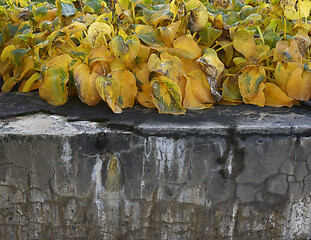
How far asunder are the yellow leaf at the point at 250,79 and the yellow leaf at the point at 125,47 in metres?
0.41

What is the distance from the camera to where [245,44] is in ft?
4.75

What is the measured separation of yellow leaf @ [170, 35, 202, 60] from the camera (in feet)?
4.61

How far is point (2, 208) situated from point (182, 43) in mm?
872

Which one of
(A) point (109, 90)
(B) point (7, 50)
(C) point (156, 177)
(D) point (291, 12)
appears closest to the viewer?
(C) point (156, 177)

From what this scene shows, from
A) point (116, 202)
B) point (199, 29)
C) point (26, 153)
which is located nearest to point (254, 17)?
point (199, 29)

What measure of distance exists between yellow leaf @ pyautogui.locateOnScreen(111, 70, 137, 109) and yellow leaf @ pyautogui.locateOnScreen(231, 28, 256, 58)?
0.43m

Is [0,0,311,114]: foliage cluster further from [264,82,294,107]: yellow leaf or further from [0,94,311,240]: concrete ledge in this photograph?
[0,94,311,240]: concrete ledge

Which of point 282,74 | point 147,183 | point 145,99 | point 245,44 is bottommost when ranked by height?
point 147,183

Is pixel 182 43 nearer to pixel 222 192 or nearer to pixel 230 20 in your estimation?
pixel 230 20

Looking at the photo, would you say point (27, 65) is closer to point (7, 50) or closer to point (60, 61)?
point (7, 50)

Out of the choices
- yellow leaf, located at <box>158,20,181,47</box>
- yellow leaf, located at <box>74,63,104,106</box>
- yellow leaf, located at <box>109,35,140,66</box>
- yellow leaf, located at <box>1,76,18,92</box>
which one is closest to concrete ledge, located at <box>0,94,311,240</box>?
yellow leaf, located at <box>74,63,104,106</box>

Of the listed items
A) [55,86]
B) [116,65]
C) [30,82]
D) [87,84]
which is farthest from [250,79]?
[30,82]

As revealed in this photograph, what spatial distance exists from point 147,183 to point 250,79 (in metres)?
0.56

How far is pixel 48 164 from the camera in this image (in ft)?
3.85
